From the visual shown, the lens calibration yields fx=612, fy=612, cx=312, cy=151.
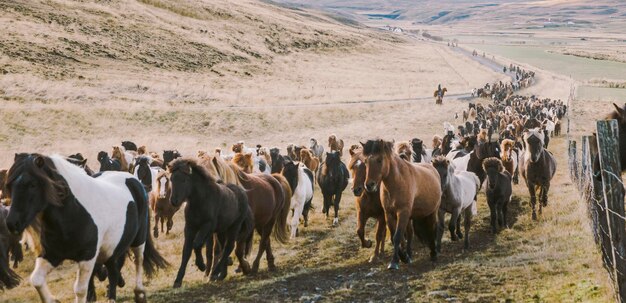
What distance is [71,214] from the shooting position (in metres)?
7.00

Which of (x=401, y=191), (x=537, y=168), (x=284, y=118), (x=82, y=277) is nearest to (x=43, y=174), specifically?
(x=82, y=277)

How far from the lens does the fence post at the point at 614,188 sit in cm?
605

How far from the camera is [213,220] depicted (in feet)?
31.7

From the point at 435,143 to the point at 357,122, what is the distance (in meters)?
20.8

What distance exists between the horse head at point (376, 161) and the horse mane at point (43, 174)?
4610 mm

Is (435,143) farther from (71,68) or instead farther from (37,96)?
(71,68)

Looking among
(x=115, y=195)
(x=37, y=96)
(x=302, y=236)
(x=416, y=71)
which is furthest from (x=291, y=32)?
(x=115, y=195)

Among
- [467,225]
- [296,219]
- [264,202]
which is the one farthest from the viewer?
[296,219]

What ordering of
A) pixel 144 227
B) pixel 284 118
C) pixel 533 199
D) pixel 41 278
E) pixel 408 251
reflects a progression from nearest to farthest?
pixel 41 278, pixel 144 227, pixel 408 251, pixel 533 199, pixel 284 118

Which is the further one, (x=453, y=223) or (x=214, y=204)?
(x=453, y=223)

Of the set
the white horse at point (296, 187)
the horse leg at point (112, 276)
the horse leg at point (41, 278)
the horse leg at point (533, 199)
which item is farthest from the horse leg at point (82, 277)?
the horse leg at point (533, 199)

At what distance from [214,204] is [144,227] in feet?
3.67

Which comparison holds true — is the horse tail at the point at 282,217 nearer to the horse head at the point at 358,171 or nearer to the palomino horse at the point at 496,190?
the horse head at the point at 358,171

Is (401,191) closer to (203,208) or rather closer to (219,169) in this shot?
(219,169)
